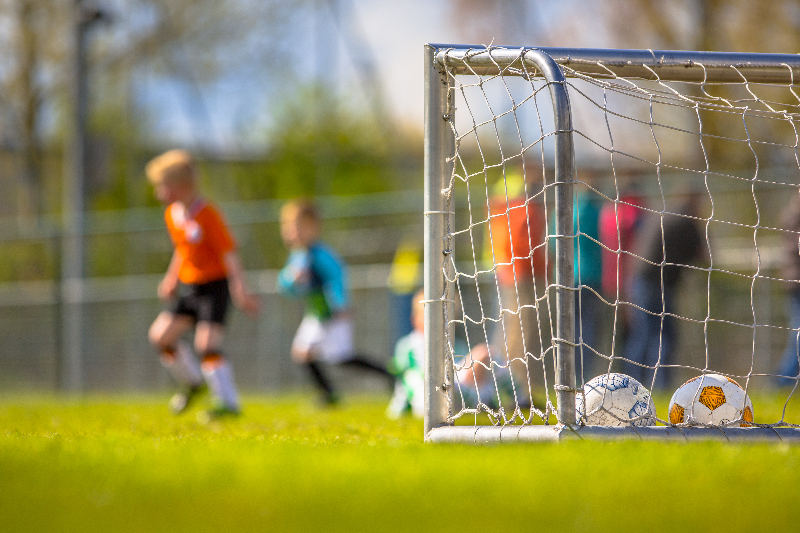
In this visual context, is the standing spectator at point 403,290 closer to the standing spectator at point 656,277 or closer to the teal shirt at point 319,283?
the teal shirt at point 319,283

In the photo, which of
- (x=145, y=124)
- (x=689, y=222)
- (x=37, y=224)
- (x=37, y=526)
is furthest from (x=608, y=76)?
(x=145, y=124)

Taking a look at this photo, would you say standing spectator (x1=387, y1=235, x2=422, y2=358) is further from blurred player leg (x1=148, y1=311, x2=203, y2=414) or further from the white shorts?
blurred player leg (x1=148, y1=311, x2=203, y2=414)

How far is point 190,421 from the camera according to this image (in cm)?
562

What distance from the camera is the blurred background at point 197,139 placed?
12.7 meters

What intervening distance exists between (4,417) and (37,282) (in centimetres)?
827

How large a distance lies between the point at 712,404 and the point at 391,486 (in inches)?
74.4

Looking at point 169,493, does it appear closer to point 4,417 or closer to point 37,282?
point 4,417

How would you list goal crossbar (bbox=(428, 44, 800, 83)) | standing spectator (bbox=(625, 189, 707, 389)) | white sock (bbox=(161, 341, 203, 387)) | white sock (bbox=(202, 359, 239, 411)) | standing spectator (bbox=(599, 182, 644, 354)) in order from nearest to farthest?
goal crossbar (bbox=(428, 44, 800, 83)) < white sock (bbox=(202, 359, 239, 411)) < white sock (bbox=(161, 341, 203, 387)) < standing spectator (bbox=(625, 189, 707, 389)) < standing spectator (bbox=(599, 182, 644, 354))

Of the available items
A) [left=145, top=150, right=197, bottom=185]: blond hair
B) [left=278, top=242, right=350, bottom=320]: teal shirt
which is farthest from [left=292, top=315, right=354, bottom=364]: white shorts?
[left=145, top=150, right=197, bottom=185]: blond hair

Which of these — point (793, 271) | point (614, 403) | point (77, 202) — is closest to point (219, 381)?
point (614, 403)

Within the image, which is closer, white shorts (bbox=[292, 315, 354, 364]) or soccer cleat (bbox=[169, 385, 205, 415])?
soccer cleat (bbox=[169, 385, 205, 415])

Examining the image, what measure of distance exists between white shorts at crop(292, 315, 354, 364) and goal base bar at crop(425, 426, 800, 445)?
393 centimetres

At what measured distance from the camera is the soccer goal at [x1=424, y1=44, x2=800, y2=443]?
12.2 feet

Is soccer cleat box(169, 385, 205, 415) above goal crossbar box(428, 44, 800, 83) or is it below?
below
